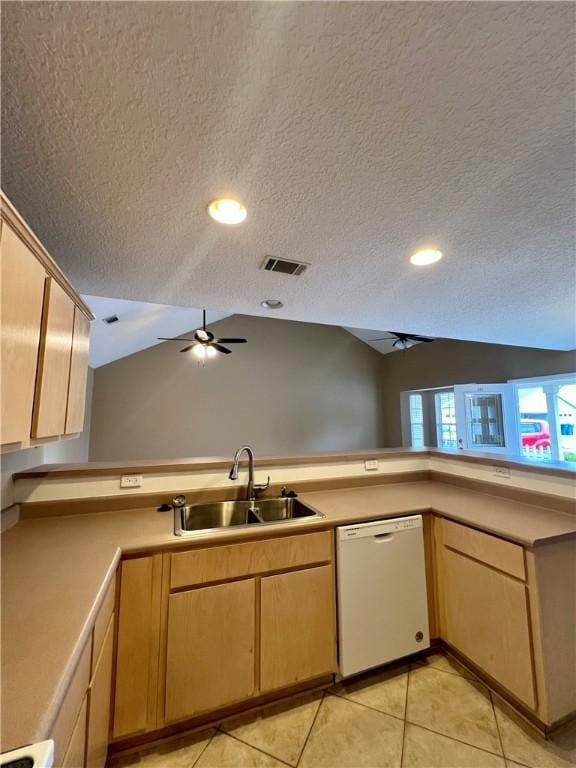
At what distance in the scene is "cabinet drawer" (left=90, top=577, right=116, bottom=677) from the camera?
1020 millimetres

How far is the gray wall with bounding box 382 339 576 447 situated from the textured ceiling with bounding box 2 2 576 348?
3.71m

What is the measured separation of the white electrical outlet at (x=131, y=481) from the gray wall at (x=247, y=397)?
4.42 meters

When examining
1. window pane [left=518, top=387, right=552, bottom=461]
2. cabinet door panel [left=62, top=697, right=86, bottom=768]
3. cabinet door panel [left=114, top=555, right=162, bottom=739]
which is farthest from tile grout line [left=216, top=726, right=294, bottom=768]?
window pane [left=518, top=387, right=552, bottom=461]

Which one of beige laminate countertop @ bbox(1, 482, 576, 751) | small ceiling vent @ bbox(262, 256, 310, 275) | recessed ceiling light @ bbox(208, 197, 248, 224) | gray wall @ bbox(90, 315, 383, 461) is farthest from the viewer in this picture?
gray wall @ bbox(90, 315, 383, 461)

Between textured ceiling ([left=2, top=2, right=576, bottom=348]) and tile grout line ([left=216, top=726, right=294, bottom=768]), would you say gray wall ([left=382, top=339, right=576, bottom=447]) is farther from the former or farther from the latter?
tile grout line ([left=216, top=726, right=294, bottom=768])

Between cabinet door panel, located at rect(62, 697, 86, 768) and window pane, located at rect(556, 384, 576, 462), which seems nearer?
cabinet door panel, located at rect(62, 697, 86, 768)

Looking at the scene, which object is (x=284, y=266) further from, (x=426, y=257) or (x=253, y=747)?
(x=253, y=747)

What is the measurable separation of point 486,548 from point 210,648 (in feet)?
4.63

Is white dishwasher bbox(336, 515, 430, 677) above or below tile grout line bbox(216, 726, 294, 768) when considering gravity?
above

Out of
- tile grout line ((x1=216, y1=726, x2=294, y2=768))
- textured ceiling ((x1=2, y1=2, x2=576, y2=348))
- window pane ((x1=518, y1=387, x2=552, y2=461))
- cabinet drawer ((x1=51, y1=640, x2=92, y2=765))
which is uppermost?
textured ceiling ((x1=2, y1=2, x2=576, y2=348))

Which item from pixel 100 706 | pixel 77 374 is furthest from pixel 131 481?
pixel 100 706

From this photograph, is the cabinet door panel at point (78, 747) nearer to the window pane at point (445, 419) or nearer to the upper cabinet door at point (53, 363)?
the upper cabinet door at point (53, 363)

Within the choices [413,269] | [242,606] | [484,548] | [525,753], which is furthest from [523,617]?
[413,269]

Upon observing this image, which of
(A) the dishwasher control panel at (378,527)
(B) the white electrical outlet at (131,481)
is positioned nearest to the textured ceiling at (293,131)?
(B) the white electrical outlet at (131,481)
